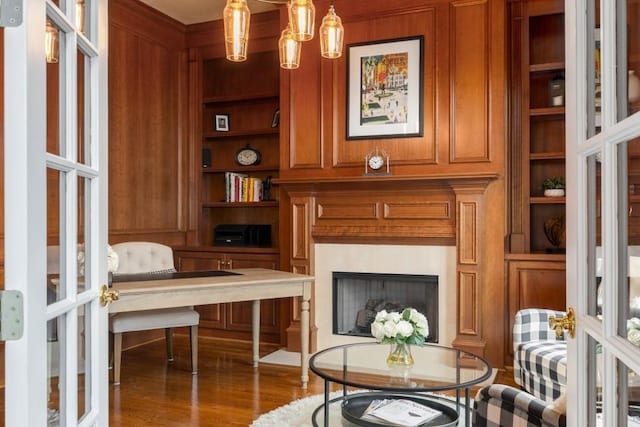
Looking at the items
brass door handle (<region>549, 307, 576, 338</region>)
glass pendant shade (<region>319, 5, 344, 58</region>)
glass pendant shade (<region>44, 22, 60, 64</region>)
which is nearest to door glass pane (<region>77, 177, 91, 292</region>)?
glass pendant shade (<region>44, 22, 60, 64</region>)

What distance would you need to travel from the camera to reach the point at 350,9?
446 cm

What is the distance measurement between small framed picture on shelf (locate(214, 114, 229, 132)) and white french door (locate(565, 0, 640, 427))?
447cm

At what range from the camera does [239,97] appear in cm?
529

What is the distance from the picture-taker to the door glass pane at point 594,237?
1.05 meters

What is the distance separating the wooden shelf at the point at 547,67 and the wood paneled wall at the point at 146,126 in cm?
324

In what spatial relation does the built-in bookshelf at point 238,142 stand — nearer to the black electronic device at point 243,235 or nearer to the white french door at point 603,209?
the black electronic device at point 243,235

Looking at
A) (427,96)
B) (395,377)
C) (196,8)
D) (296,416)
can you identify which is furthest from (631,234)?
(196,8)

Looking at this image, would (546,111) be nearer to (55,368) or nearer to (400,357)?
(400,357)

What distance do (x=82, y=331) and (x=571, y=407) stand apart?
1.20 metres

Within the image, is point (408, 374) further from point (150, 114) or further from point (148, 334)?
point (150, 114)

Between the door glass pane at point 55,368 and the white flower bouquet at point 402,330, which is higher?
the door glass pane at point 55,368

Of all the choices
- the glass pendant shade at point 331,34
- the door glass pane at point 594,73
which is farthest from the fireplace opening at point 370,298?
the door glass pane at point 594,73

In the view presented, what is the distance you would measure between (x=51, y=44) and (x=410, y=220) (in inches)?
135

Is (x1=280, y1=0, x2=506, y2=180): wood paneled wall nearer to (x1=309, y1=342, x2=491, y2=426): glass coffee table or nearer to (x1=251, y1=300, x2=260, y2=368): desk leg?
(x1=251, y1=300, x2=260, y2=368): desk leg
